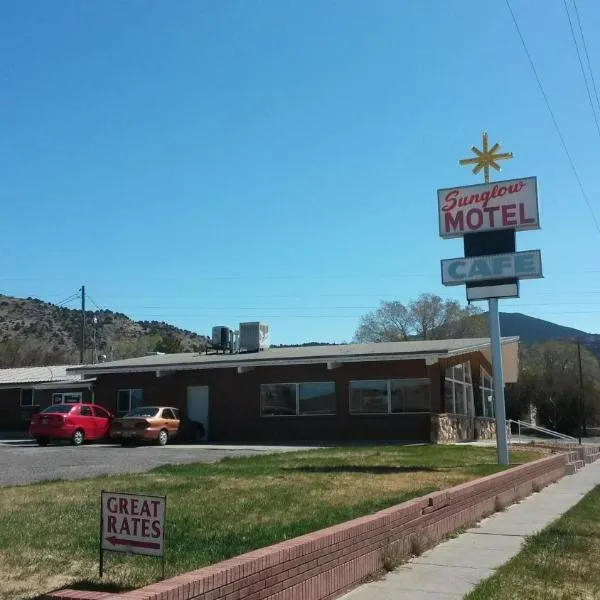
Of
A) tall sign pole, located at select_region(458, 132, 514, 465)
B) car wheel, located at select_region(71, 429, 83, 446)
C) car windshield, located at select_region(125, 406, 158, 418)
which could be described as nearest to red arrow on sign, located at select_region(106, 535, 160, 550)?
tall sign pole, located at select_region(458, 132, 514, 465)

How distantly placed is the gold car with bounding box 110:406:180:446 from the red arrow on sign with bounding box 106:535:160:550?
20.8m

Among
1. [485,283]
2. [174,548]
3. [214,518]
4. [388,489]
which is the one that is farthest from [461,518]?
[485,283]

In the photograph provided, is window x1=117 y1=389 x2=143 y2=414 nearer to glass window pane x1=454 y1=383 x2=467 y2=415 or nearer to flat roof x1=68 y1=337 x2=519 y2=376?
flat roof x1=68 y1=337 x2=519 y2=376

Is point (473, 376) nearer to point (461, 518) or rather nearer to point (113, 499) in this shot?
point (461, 518)

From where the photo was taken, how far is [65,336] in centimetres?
8712

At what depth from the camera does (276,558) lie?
19.4ft

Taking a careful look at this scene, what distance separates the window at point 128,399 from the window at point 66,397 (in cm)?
329

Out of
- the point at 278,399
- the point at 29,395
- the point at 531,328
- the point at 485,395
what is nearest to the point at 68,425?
the point at 278,399

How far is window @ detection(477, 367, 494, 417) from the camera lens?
36.7 meters

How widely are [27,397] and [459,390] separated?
22.1 m

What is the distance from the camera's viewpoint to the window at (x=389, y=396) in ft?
92.5

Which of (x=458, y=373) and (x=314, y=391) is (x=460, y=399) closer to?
(x=458, y=373)

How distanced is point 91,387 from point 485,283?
21601mm

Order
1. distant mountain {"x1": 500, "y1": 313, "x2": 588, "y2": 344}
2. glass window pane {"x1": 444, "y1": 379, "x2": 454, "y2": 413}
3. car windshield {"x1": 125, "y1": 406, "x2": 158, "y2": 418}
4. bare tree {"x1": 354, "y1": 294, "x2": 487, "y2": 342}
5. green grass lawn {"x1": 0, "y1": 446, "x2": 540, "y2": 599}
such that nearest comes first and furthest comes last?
green grass lawn {"x1": 0, "y1": 446, "x2": 540, "y2": 599} → car windshield {"x1": 125, "y1": 406, "x2": 158, "y2": 418} → glass window pane {"x1": 444, "y1": 379, "x2": 454, "y2": 413} → bare tree {"x1": 354, "y1": 294, "x2": 487, "y2": 342} → distant mountain {"x1": 500, "y1": 313, "x2": 588, "y2": 344}
